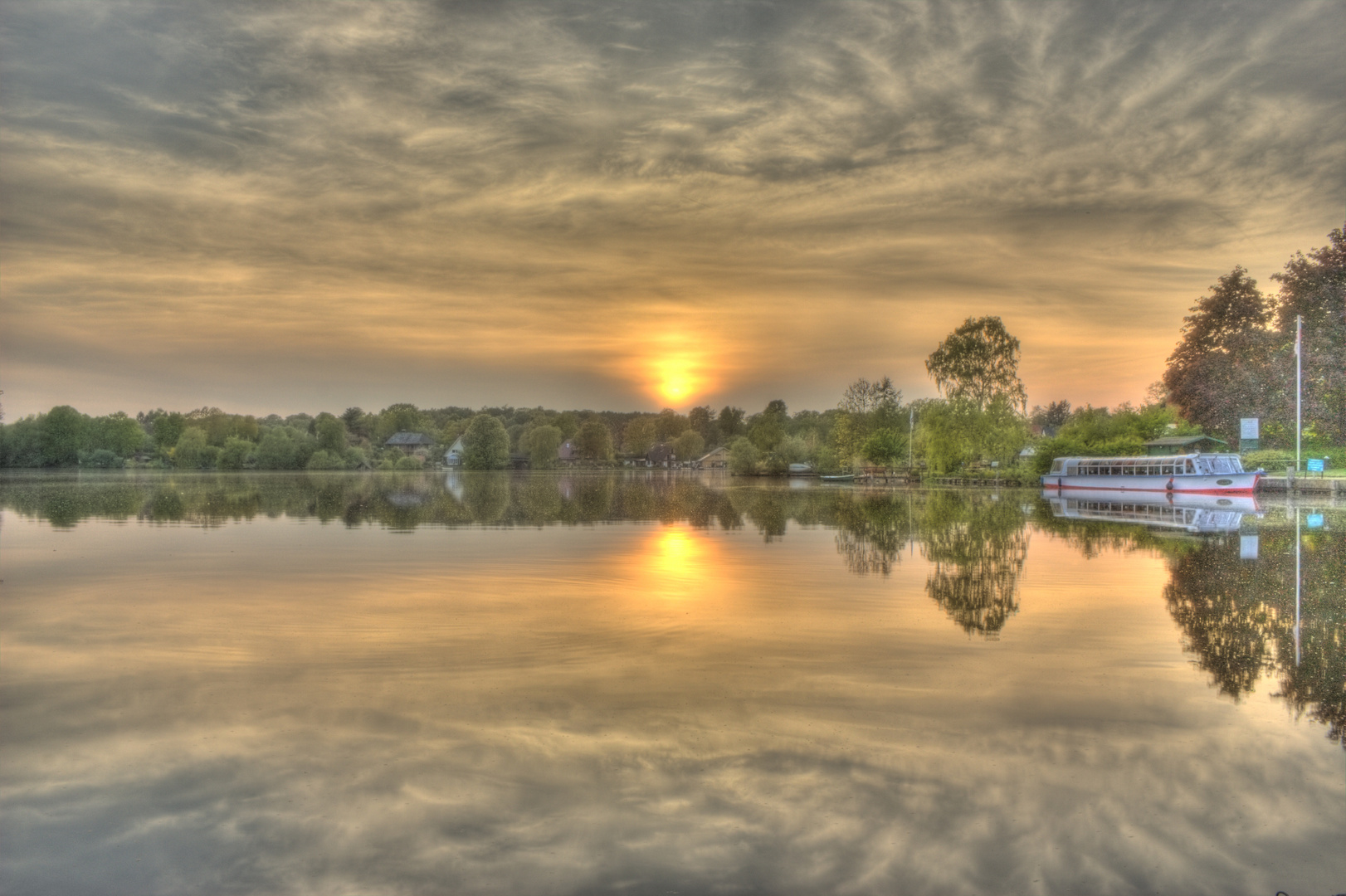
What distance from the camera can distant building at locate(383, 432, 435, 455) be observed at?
163750mm

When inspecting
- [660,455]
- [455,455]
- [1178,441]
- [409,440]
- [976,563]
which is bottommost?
[976,563]

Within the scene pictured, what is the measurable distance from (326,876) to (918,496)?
45.2m

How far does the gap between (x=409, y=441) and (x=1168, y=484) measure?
140m

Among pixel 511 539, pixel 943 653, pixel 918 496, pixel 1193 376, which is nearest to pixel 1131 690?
pixel 943 653

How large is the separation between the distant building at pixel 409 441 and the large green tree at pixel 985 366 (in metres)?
117

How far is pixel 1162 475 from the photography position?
4766 cm

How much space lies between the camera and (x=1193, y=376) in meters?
57.2

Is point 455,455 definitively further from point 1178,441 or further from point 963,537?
point 963,537

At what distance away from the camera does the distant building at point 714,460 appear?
6545 inches

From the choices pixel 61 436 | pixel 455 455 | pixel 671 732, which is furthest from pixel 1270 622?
pixel 455 455

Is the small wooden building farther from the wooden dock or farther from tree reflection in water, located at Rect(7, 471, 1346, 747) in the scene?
tree reflection in water, located at Rect(7, 471, 1346, 747)

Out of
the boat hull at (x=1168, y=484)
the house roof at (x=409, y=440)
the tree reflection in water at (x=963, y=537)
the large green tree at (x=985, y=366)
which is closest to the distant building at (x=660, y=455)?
the house roof at (x=409, y=440)

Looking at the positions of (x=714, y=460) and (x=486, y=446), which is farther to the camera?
(x=714, y=460)

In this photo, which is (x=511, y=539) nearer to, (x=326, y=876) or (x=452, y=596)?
(x=452, y=596)
